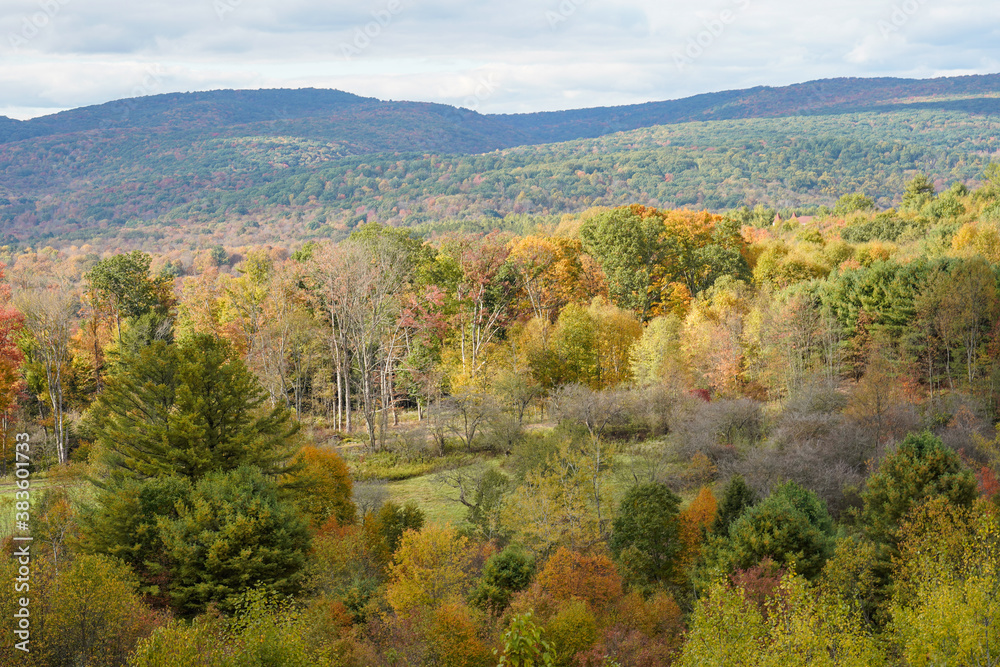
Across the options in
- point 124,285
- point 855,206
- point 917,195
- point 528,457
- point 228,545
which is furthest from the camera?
point 855,206

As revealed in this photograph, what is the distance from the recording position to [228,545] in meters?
24.5

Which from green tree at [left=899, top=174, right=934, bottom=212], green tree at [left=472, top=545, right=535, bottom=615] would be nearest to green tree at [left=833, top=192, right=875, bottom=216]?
green tree at [left=899, top=174, right=934, bottom=212]

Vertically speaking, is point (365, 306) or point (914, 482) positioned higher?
point (365, 306)

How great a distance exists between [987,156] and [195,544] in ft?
750

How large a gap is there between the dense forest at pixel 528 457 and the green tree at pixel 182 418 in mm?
134

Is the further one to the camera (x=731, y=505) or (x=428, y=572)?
(x=731, y=505)

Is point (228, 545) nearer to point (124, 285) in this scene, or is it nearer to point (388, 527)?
point (388, 527)

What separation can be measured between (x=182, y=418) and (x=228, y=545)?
614 centimetres

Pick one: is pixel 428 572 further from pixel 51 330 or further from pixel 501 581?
pixel 51 330

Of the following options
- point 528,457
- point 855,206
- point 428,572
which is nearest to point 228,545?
point 428,572

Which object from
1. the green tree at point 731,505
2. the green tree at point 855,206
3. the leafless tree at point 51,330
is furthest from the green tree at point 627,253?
the green tree at point 855,206

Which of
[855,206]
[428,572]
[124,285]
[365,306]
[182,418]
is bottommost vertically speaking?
[428,572]

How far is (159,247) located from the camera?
160 meters

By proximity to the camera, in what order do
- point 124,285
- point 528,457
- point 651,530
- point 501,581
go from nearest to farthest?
point 501,581 < point 651,530 < point 528,457 < point 124,285
